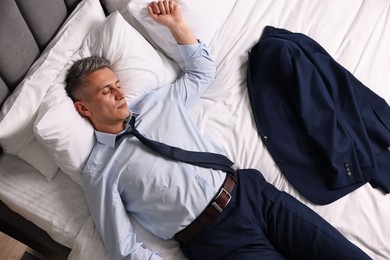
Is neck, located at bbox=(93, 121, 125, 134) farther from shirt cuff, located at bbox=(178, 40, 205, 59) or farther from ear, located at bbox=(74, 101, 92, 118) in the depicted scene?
shirt cuff, located at bbox=(178, 40, 205, 59)

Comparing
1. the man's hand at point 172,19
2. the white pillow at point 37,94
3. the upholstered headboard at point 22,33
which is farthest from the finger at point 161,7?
the upholstered headboard at point 22,33

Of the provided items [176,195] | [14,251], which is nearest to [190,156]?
[176,195]

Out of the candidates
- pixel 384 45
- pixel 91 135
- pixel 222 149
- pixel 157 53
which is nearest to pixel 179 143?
pixel 222 149

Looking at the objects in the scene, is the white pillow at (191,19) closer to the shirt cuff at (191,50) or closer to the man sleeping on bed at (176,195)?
the shirt cuff at (191,50)

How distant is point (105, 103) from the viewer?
1.31 meters

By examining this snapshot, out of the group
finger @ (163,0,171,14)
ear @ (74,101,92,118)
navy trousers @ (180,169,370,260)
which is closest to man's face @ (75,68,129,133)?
ear @ (74,101,92,118)

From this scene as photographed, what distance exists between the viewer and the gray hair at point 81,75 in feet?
4.40

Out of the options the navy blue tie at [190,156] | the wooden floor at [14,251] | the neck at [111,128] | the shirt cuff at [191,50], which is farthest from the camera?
the wooden floor at [14,251]

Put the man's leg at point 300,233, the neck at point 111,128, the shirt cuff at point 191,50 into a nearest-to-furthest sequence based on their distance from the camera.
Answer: the man's leg at point 300,233 < the neck at point 111,128 < the shirt cuff at point 191,50

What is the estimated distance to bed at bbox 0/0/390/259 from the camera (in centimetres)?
127

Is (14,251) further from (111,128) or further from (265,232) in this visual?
(265,232)

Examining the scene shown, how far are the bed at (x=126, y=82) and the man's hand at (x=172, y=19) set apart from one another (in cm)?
6

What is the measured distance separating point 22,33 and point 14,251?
3.74 feet

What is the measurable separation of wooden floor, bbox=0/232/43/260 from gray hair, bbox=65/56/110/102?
931 mm
